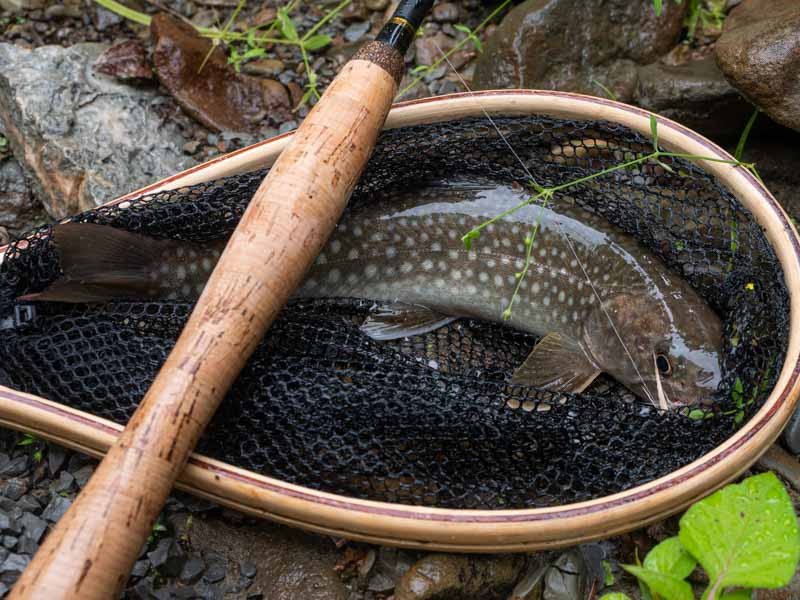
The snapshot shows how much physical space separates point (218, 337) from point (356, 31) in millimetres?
3374

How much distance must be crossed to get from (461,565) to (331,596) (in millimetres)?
520

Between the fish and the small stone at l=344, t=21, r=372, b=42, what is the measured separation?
2062mm

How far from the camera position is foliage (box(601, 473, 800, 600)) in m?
2.64

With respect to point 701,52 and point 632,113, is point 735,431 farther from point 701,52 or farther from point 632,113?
point 701,52

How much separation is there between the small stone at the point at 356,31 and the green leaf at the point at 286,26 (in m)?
0.34

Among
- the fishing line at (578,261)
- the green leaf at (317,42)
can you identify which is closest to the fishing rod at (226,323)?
the fishing line at (578,261)

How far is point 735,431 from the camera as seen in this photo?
118 inches

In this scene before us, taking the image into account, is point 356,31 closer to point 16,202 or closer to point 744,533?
point 16,202

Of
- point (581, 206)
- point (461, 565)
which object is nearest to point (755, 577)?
point (461, 565)

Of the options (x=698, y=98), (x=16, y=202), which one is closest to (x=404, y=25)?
(x=698, y=98)

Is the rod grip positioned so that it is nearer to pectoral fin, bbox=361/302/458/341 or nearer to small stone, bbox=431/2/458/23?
pectoral fin, bbox=361/302/458/341

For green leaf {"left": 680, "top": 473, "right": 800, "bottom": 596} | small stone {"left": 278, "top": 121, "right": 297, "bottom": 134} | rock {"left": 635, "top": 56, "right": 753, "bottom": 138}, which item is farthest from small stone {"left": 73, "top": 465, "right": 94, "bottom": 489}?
rock {"left": 635, "top": 56, "right": 753, "bottom": 138}

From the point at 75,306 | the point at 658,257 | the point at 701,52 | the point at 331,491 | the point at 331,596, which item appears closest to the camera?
the point at 331,491

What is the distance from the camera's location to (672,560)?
9.29 feet
